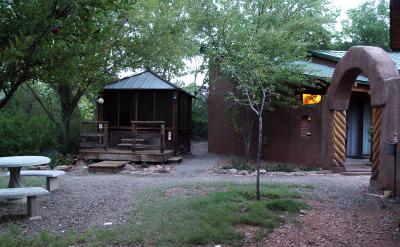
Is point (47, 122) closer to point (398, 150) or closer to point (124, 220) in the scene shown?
point (124, 220)

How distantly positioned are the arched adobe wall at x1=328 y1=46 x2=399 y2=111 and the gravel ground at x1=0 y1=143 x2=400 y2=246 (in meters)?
2.08

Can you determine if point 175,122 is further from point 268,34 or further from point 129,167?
point 268,34

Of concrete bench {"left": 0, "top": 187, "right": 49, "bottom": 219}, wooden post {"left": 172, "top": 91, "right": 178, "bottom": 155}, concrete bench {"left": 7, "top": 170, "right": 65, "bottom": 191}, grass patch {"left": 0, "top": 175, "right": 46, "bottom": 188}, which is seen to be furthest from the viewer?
wooden post {"left": 172, "top": 91, "right": 178, "bottom": 155}

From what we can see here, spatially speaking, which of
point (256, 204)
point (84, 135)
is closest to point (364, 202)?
point (256, 204)

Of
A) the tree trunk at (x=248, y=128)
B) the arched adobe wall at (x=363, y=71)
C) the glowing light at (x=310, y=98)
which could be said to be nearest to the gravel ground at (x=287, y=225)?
the arched adobe wall at (x=363, y=71)

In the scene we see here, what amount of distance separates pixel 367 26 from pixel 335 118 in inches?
614

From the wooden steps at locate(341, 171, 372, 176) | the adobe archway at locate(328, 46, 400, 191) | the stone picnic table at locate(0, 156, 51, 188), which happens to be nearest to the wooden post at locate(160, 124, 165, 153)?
the adobe archway at locate(328, 46, 400, 191)

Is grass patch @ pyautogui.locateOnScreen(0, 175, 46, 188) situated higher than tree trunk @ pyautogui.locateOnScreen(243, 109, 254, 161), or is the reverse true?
tree trunk @ pyautogui.locateOnScreen(243, 109, 254, 161)

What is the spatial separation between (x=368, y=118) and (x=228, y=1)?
6.89 metres

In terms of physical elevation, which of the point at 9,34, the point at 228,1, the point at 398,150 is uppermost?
the point at 228,1

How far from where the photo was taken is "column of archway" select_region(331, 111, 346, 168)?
39.0 feet

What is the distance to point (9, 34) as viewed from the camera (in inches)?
120

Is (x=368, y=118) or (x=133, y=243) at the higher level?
(x=368, y=118)

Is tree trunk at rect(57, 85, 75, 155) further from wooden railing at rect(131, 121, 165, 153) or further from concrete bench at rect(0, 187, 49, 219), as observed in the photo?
concrete bench at rect(0, 187, 49, 219)
